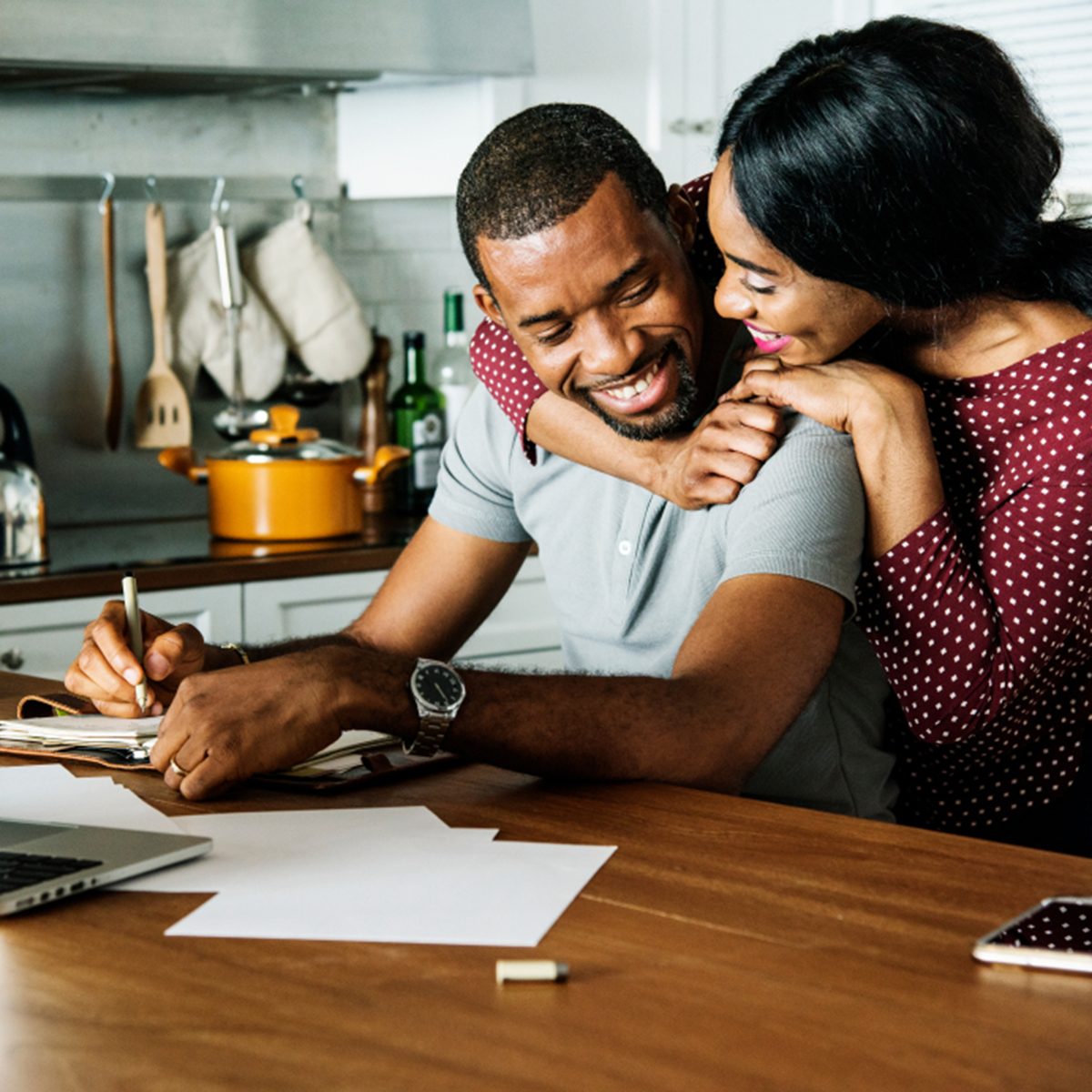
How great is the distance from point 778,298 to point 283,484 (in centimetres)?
162

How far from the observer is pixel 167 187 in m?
3.48

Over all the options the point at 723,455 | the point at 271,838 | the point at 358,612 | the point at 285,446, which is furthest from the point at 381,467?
the point at 271,838

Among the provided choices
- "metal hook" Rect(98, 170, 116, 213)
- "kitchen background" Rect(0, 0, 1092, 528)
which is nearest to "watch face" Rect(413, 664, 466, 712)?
"kitchen background" Rect(0, 0, 1092, 528)

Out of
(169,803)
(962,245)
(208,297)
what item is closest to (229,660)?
(169,803)

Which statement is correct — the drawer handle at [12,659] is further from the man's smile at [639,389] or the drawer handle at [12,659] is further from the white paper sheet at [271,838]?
the white paper sheet at [271,838]

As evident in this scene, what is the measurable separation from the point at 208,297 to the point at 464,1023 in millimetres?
2721

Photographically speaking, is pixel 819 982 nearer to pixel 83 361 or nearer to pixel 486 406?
pixel 486 406

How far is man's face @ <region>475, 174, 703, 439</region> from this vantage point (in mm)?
1738

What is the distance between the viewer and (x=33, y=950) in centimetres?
106

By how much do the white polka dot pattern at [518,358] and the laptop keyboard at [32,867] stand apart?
3.10 ft

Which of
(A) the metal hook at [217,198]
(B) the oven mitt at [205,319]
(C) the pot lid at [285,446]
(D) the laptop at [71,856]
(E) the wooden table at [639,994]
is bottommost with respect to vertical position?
(C) the pot lid at [285,446]

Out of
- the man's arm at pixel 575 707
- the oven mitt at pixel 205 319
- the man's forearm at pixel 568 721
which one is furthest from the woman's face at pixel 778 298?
the oven mitt at pixel 205 319

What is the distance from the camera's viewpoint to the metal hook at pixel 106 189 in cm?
338

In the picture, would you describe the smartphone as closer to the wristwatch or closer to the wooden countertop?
the wristwatch
